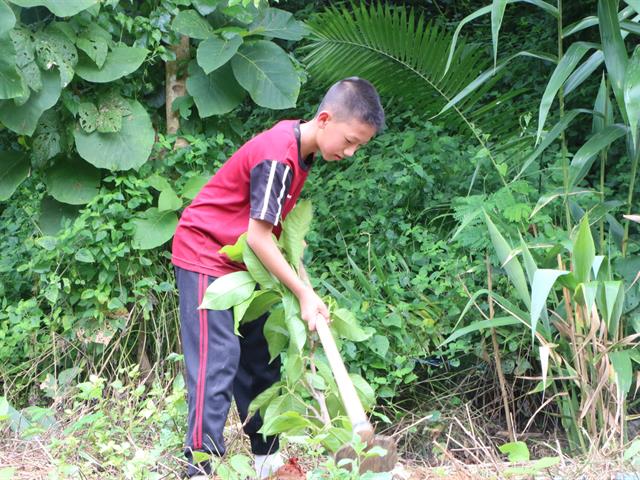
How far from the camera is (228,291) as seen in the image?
2.72 metres

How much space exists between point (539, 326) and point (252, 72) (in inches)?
84.3

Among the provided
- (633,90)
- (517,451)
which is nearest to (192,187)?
(633,90)

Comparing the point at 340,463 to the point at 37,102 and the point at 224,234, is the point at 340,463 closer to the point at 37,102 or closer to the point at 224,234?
the point at 224,234

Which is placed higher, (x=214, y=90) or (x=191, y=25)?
(x=191, y=25)

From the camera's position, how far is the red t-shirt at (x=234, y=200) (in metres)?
2.68

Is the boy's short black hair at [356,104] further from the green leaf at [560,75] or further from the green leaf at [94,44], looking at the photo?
the green leaf at [94,44]

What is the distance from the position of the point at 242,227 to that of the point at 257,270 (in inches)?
8.3

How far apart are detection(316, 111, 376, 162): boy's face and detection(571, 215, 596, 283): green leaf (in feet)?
2.52

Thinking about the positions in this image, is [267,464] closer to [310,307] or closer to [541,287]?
[310,307]

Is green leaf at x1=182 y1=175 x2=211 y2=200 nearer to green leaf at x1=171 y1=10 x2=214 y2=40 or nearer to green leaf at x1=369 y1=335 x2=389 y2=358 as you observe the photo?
green leaf at x1=171 y1=10 x2=214 y2=40

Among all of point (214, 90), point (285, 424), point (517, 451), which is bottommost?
point (517, 451)

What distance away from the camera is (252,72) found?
14.8ft

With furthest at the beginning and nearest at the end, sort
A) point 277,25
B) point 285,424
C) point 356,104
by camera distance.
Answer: point 277,25
point 356,104
point 285,424

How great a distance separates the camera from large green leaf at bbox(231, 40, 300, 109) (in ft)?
14.8
